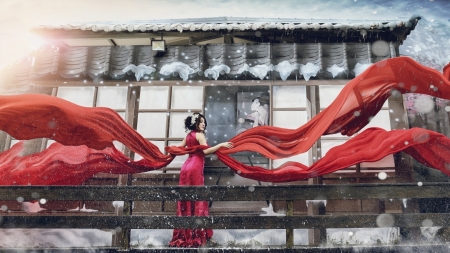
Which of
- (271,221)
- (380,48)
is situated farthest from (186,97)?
(380,48)

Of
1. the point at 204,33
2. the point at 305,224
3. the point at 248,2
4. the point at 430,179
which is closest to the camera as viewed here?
the point at 305,224

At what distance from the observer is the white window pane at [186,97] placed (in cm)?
569

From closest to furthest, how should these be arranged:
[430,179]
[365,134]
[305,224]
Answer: [305,224], [365,134], [430,179]

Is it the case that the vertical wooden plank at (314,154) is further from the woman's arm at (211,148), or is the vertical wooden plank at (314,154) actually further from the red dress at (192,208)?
the woman's arm at (211,148)

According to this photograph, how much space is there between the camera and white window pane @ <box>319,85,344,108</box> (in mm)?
5492

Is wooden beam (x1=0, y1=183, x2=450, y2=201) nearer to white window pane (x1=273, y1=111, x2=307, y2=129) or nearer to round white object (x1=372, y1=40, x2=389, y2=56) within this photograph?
white window pane (x1=273, y1=111, x2=307, y2=129)

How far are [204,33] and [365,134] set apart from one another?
2.87 metres

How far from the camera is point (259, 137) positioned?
4027 mm

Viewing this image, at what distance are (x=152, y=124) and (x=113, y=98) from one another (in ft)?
2.70

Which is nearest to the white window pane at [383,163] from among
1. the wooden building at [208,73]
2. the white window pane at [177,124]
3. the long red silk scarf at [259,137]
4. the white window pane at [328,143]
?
the wooden building at [208,73]

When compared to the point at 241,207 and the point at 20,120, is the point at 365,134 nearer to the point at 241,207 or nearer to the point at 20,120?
the point at 241,207

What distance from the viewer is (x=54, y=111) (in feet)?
12.1

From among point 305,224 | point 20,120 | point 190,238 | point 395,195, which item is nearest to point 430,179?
point 395,195

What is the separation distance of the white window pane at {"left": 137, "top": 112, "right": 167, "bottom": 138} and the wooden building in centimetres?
2
